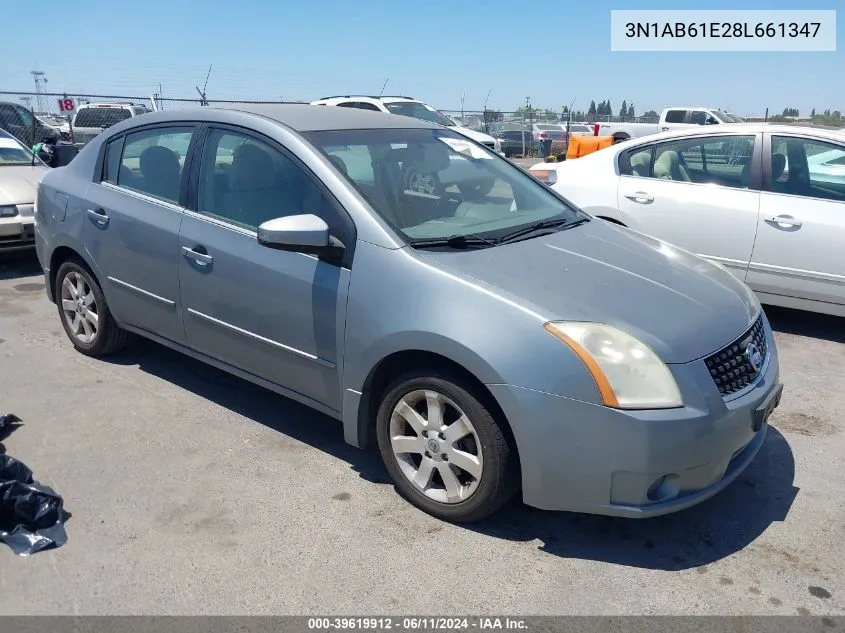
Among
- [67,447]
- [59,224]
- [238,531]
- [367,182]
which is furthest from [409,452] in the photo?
[59,224]

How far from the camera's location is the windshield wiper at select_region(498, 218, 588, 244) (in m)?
3.44

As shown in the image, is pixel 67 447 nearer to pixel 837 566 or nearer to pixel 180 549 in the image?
pixel 180 549

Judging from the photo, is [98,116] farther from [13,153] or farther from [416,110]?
[13,153]

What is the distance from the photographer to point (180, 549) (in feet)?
9.52

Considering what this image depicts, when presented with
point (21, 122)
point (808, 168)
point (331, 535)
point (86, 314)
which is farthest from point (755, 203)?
point (21, 122)

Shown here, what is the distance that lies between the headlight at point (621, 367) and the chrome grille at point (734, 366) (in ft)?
0.85

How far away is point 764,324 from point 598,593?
5.06ft

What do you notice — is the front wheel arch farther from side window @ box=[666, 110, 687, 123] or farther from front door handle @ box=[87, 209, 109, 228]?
side window @ box=[666, 110, 687, 123]

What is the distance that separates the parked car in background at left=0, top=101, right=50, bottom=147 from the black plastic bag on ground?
15.1 meters

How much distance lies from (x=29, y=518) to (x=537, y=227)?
102 inches

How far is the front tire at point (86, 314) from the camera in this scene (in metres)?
4.65

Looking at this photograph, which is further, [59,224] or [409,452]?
[59,224]

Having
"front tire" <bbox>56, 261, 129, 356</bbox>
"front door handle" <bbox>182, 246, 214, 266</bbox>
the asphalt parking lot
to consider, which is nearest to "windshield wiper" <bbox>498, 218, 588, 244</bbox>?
the asphalt parking lot

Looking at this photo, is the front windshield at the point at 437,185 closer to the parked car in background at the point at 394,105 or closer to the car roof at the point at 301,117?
the car roof at the point at 301,117
